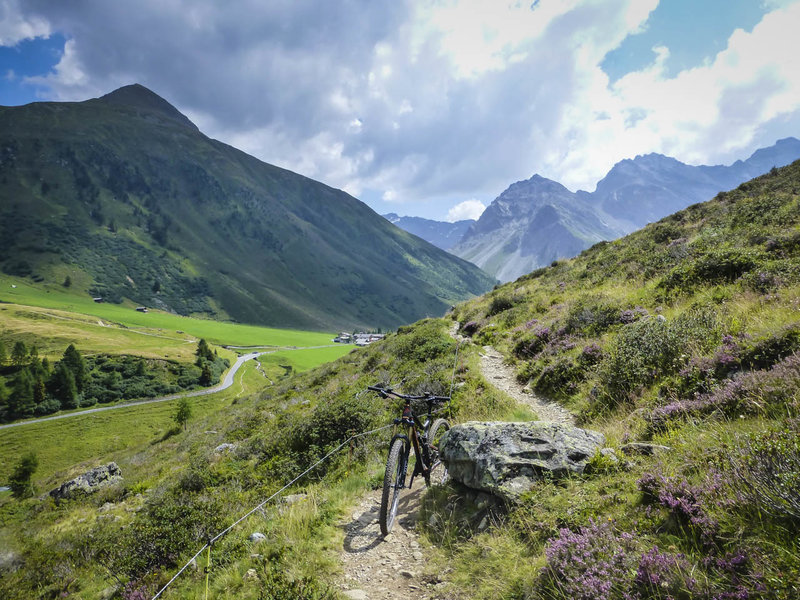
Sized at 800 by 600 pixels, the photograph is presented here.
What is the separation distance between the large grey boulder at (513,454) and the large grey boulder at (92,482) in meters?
30.1

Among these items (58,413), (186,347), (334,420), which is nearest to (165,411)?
(58,413)

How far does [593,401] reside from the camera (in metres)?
9.64

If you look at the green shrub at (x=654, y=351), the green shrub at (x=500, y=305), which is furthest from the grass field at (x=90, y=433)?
the green shrub at (x=654, y=351)

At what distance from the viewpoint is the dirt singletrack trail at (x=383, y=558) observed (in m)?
5.21

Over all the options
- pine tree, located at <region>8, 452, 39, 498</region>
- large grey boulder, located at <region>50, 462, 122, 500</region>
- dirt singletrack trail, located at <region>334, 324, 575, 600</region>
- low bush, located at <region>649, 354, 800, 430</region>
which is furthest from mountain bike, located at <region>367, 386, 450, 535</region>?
pine tree, located at <region>8, 452, 39, 498</region>

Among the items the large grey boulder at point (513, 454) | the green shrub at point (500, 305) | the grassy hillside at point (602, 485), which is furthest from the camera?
the green shrub at point (500, 305)

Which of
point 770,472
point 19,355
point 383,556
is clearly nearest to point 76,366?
point 19,355

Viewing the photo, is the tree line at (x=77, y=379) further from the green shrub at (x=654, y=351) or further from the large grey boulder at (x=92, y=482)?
the green shrub at (x=654, y=351)

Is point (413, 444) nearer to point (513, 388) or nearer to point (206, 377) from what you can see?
point (513, 388)

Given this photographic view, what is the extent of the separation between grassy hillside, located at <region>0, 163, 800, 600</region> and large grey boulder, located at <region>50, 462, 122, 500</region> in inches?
405

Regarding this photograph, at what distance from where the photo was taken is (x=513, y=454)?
6.09 metres

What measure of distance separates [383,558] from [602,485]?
3.70m

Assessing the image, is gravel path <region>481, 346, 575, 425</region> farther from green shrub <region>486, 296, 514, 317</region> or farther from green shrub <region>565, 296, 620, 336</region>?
green shrub <region>486, 296, 514, 317</region>

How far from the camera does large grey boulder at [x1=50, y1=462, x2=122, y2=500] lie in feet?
84.4
